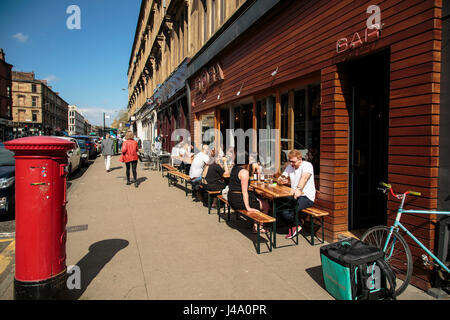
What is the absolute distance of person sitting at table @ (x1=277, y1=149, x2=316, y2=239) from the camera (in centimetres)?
505

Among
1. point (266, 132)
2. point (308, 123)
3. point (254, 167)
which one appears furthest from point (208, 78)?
point (308, 123)

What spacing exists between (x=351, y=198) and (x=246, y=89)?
437cm

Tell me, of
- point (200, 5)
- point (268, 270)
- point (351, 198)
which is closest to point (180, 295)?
point (268, 270)

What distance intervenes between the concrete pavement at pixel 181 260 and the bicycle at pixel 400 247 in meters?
0.28

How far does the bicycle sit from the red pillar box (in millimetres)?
3605

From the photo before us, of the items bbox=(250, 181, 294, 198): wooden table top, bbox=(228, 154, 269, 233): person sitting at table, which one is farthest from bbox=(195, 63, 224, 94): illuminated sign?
bbox=(228, 154, 269, 233): person sitting at table

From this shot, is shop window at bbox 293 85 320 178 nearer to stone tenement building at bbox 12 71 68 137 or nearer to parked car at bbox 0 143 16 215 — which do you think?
parked car at bbox 0 143 16 215

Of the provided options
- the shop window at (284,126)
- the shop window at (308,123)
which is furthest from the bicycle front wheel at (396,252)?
the shop window at (284,126)

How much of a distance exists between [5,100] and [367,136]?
55578mm

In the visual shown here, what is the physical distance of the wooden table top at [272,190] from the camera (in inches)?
199

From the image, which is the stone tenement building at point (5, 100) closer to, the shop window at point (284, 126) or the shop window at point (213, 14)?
the shop window at point (213, 14)

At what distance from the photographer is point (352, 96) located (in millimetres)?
5031

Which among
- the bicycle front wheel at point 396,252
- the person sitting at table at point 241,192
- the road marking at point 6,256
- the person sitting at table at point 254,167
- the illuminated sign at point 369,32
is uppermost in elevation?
the illuminated sign at point 369,32
